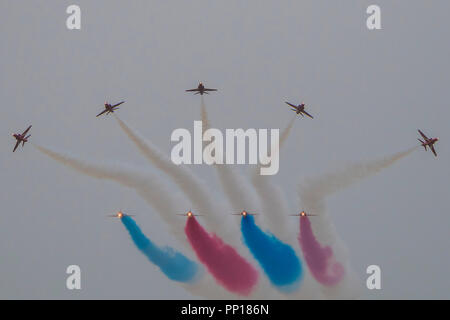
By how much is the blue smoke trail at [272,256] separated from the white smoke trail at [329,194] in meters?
2.48

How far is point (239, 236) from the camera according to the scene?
131ft

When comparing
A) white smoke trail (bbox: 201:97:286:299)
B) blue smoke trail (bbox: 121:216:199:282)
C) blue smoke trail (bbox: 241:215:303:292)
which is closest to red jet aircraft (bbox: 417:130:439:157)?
blue smoke trail (bbox: 241:215:303:292)

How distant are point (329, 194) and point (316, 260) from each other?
4715mm

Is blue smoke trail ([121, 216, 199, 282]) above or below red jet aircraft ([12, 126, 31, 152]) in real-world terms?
below

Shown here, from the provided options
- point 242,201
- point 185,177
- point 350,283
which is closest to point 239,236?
point 242,201

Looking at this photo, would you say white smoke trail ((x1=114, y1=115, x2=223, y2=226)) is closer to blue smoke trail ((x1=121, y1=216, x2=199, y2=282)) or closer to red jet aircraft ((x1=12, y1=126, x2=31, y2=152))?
blue smoke trail ((x1=121, y1=216, x2=199, y2=282))

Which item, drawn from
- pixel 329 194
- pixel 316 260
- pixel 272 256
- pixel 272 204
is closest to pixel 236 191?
pixel 272 204

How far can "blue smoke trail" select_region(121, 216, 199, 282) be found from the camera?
39.5 meters

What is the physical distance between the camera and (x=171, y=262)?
39531mm

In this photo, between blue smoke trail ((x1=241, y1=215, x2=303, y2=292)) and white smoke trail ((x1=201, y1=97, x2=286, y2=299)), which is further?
white smoke trail ((x1=201, y1=97, x2=286, y2=299))

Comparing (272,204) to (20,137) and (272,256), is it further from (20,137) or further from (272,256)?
(20,137)

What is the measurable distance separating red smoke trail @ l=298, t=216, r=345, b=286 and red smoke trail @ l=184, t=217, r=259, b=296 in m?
3.87

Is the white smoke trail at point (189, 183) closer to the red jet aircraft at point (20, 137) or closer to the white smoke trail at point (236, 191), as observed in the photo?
the white smoke trail at point (236, 191)

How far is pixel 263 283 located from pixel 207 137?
1106cm
